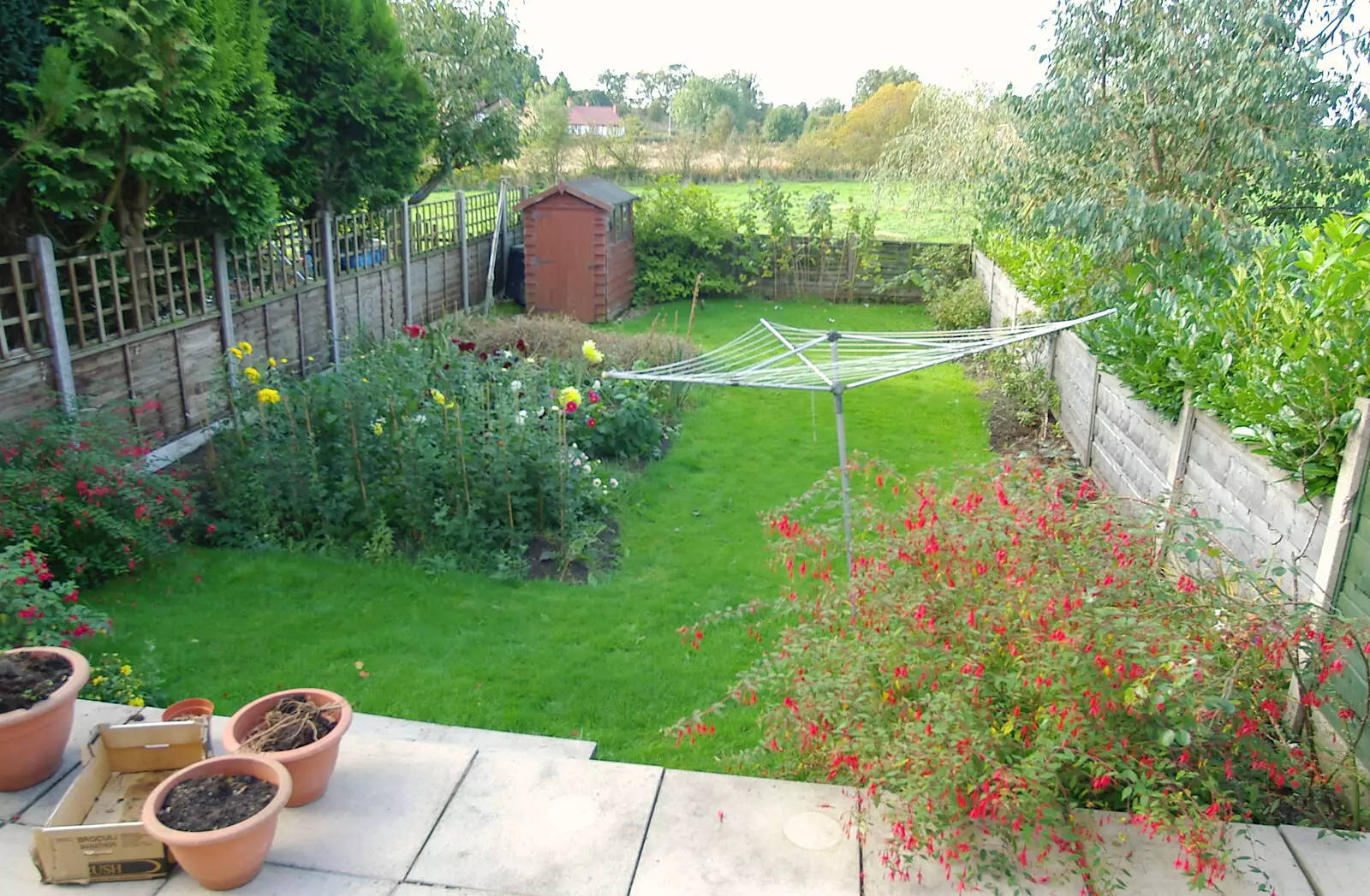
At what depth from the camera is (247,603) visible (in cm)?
487

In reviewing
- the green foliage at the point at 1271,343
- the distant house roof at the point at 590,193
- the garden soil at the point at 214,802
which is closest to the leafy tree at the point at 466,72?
the distant house roof at the point at 590,193

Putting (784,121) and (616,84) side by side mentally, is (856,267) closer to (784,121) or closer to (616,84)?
(784,121)

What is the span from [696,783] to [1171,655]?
1.45 meters

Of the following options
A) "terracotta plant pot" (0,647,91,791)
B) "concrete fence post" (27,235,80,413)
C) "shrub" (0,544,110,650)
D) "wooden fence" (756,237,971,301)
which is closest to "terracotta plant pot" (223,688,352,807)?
"terracotta plant pot" (0,647,91,791)

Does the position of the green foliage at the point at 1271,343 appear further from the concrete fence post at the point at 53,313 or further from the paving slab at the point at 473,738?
the concrete fence post at the point at 53,313

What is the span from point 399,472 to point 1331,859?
464 centimetres

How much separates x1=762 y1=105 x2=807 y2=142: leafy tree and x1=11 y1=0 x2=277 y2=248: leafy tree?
33.2 meters

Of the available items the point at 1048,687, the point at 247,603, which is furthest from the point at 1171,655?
the point at 247,603

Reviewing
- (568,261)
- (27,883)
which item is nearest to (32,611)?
(27,883)

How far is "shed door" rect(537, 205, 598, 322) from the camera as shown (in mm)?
12188

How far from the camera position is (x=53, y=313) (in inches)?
206

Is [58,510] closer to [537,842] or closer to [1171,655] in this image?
[537,842]

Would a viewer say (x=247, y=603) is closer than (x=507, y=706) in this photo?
No

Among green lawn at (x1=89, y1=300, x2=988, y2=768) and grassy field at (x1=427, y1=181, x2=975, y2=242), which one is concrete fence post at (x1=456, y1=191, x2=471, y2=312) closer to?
grassy field at (x1=427, y1=181, x2=975, y2=242)
